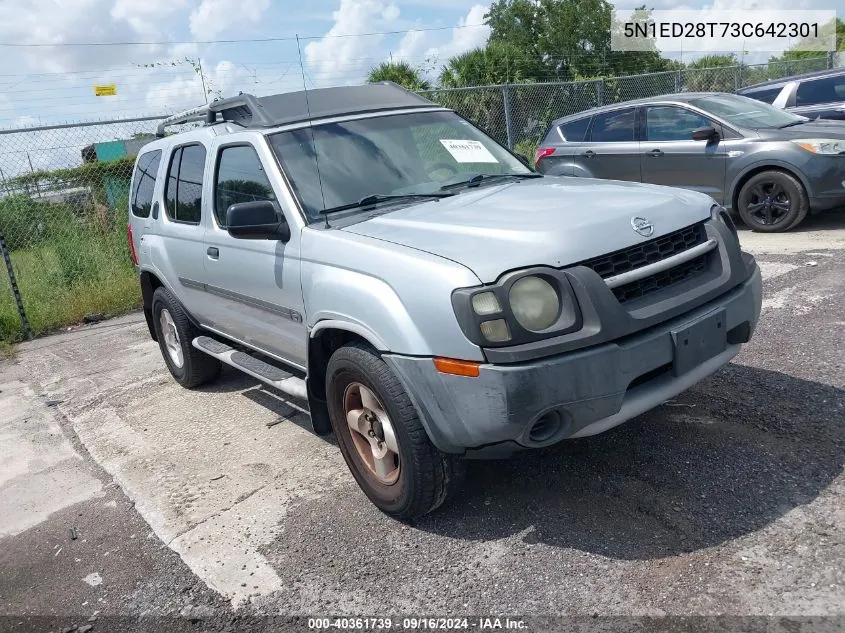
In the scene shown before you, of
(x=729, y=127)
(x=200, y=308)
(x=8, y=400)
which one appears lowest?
(x=8, y=400)

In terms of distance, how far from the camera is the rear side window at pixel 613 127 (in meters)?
9.60

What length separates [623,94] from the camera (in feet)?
59.4

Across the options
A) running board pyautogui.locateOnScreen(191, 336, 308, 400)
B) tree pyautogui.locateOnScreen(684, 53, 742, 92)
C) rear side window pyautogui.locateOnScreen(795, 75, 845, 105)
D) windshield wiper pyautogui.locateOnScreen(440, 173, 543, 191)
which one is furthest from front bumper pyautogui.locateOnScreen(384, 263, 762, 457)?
tree pyautogui.locateOnScreen(684, 53, 742, 92)

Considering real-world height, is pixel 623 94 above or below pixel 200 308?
above

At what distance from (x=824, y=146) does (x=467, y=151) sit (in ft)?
17.3

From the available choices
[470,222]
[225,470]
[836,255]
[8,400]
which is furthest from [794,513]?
[8,400]

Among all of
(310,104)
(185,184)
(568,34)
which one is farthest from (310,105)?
(568,34)

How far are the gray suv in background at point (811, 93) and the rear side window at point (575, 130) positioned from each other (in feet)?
10.4

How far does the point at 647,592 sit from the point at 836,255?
5.56 m

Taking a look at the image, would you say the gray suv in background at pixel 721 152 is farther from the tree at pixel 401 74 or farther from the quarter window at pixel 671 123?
the tree at pixel 401 74

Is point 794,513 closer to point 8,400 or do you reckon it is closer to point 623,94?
point 8,400

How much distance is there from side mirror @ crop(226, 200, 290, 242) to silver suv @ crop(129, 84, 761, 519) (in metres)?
0.01

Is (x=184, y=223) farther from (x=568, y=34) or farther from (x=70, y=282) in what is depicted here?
(x=568, y=34)

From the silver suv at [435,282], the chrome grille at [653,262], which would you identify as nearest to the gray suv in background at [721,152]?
the silver suv at [435,282]
